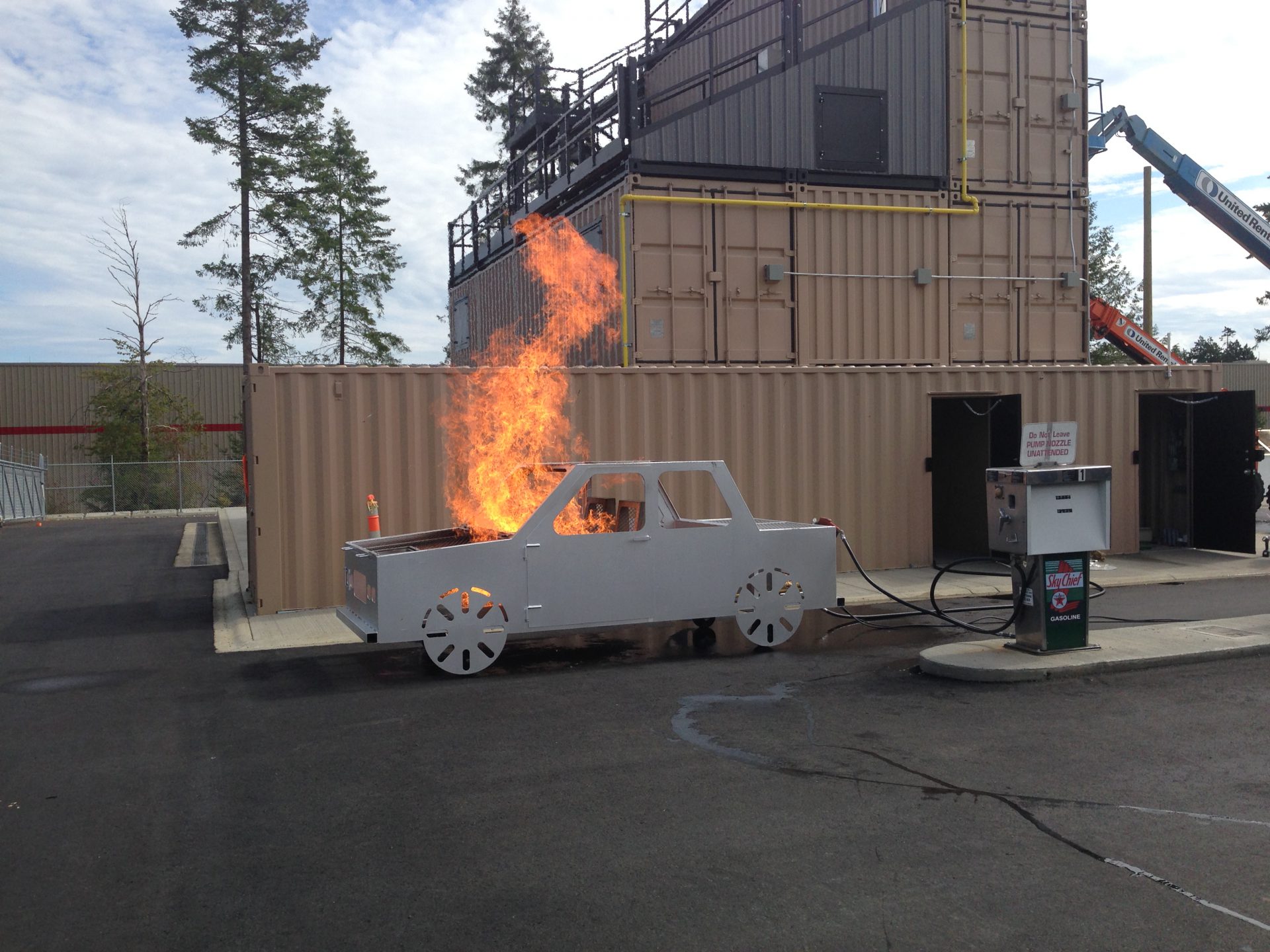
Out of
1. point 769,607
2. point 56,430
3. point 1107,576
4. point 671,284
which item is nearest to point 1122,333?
point 1107,576

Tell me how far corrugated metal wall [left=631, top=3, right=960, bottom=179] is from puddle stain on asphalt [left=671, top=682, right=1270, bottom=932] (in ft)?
34.3

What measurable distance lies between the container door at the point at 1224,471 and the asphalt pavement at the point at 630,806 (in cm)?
845

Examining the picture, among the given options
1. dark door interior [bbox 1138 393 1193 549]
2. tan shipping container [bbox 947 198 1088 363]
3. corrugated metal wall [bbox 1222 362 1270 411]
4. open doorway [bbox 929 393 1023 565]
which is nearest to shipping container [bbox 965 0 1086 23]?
tan shipping container [bbox 947 198 1088 363]

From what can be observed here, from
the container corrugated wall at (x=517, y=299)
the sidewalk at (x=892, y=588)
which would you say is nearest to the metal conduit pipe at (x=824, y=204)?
the container corrugated wall at (x=517, y=299)

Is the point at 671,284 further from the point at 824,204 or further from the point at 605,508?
the point at 605,508

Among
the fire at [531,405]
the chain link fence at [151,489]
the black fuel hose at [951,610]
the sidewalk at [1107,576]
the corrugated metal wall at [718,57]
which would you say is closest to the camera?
the black fuel hose at [951,610]

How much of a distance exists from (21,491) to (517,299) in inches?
754

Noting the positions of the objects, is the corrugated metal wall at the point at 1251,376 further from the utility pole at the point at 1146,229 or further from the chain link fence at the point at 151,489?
the chain link fence at the point at 151,489

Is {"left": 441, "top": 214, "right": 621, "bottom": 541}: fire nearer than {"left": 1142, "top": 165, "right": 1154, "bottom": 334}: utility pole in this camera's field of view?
Yes

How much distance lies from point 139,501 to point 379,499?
25.6 metres

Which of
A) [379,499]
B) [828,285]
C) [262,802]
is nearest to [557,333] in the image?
[828,285]

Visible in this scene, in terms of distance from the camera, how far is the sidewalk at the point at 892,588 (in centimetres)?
1009

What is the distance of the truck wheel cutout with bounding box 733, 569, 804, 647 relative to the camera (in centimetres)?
903

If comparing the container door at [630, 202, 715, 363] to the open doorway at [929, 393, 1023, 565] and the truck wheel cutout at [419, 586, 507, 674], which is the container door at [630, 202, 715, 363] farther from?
the truck wheel cutout at [419, 586, 507, 674]
